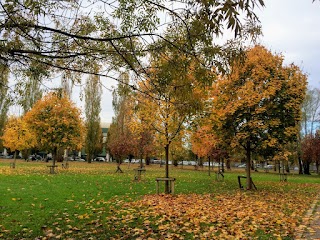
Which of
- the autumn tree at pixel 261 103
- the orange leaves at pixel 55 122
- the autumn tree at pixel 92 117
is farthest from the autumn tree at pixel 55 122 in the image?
the autumn tree at pixel 92 117

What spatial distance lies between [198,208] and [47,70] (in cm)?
560

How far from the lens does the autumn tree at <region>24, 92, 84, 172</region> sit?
24.3 m

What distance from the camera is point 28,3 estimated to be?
3.81m

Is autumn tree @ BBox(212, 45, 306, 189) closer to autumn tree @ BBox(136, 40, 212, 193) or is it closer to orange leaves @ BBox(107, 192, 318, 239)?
orange leaves @ BBox(107, 192, 318, 239)

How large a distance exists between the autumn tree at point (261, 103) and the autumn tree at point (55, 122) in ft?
47.5

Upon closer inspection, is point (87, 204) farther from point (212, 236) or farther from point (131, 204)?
point (212, 236)

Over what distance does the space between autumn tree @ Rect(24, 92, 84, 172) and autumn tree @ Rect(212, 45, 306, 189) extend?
14.5 m

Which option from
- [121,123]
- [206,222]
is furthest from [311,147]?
[206,222]

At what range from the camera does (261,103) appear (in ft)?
47.8

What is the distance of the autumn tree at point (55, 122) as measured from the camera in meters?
24.3

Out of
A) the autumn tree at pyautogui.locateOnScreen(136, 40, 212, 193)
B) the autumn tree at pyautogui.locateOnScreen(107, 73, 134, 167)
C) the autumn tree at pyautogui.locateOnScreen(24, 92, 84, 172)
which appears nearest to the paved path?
the autumn tree at pyautogui.locateOnScreen(136, 40, 212, 193)

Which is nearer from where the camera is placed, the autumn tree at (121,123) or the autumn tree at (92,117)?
the autumn tree at (121,123)

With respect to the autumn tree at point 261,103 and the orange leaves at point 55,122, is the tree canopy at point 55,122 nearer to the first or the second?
the orange leaves at point 55,122

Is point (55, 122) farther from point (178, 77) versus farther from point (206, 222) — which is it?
point (178, 77)
